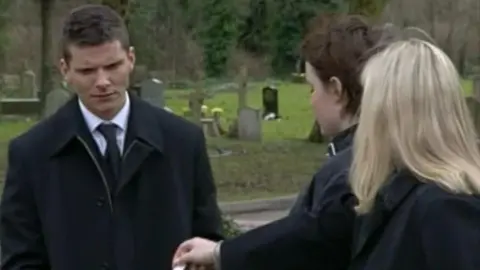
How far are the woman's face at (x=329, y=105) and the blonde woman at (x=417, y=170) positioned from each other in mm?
450

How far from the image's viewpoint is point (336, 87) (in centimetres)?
355

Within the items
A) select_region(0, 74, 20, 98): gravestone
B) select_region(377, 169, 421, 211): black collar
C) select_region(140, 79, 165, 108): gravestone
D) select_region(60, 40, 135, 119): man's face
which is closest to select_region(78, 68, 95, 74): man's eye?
select_region(60, 40, 135, 119): man's face

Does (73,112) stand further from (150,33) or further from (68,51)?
(150,33)

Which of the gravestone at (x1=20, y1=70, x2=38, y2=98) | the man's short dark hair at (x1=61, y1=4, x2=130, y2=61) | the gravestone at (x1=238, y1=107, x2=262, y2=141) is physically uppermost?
the man's short dark hair at (x1=61, y1=4, x2=130, y2=61)

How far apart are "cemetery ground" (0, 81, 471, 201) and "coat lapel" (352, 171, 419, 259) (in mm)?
7369

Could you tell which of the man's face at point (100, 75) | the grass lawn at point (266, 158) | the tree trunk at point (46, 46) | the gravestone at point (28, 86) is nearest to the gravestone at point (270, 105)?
the grass lawn at point (266, 158)

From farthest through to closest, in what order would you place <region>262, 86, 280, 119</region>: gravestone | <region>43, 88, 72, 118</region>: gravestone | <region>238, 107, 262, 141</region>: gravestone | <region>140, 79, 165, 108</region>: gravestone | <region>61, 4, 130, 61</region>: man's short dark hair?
<region>262, 86, 280, 119</region>: gravestone
<region>238, 107, 262, 141</region>: gravestone
<region>140, 79, 165, 108</region>: gravestone
<region>43, 88, 72, 118</region>: gravestone
<region>61, 4, 130, 61</region>: man's short dark hair

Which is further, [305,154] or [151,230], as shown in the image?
[305,154]

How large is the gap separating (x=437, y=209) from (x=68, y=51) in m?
1.54

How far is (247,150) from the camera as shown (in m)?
25.4

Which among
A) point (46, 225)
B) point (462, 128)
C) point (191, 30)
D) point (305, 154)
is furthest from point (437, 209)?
point (191, 30)

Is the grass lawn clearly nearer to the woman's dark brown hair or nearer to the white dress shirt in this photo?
the white dress shirt

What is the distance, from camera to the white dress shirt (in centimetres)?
400

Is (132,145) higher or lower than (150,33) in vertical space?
higher
